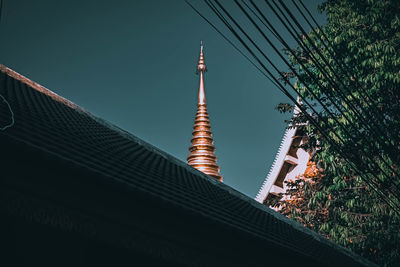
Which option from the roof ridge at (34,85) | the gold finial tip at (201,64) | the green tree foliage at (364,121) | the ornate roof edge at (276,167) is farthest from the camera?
the gold finial tip at (201,64)

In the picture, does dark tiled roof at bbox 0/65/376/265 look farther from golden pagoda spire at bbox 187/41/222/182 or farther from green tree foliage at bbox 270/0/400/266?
golden pagoda spire at bbox 187/41/222/182

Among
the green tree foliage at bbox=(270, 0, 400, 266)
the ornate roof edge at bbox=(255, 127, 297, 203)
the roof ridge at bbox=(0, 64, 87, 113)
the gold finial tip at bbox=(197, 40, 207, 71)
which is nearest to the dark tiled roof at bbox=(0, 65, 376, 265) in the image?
the roof ridge at bbox=(0, 64, 87, 113)

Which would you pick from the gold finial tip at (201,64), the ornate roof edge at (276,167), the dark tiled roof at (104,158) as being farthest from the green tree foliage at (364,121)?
the gold finial tip at (201,64)

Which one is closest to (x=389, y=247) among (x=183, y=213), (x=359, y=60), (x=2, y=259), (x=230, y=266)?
(x=359, y=60)

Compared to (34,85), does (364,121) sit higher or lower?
higher

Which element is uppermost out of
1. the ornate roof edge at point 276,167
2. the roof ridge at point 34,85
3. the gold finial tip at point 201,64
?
the gold finial tip at point 201,64

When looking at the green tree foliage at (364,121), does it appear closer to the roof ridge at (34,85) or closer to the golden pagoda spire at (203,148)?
the roof ridge at (34,85)

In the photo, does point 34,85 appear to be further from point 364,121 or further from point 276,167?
point 276,167

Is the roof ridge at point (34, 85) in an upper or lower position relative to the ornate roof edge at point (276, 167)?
lower

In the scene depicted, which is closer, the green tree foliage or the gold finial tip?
the green tree foliage

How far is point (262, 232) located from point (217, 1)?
386 cm

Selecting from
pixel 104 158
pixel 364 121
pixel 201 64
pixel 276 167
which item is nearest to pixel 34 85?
pixel 104 158

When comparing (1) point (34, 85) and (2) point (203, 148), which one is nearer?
(1) point (34, 85)

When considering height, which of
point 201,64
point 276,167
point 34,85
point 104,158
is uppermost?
point 201,64
